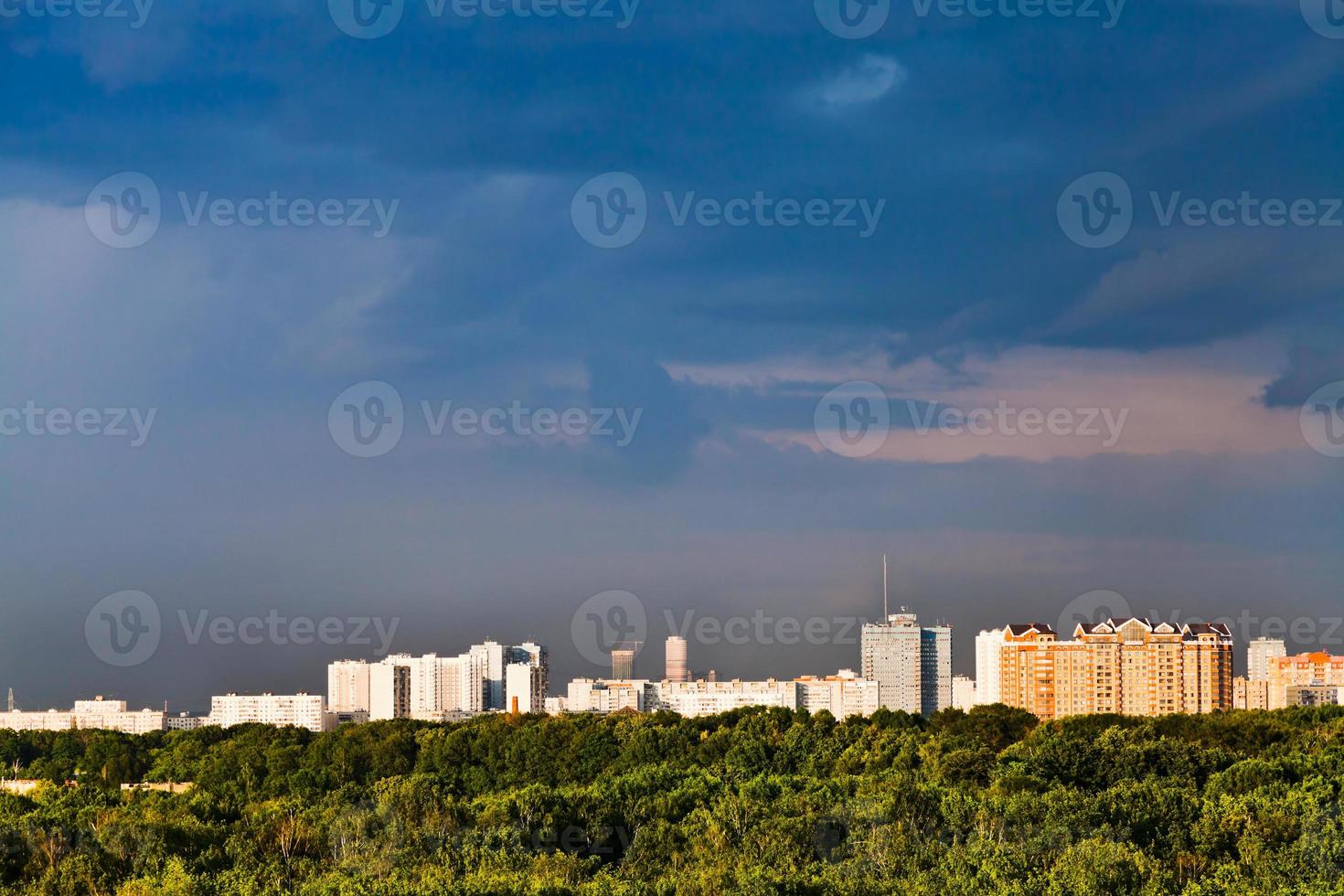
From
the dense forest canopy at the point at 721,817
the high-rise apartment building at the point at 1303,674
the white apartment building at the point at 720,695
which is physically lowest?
the white apartment building at the point at 720,695

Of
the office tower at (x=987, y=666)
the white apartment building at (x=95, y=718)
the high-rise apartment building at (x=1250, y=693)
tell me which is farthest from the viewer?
the white apartment building at (x=95, y=718)

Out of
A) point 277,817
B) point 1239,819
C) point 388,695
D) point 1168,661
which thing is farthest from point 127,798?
point 388,695

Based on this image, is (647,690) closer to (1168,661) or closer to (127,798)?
(1168,661)

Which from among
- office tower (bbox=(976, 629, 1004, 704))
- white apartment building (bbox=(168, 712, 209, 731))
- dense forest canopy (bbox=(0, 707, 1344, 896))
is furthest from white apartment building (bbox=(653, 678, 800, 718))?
dense forest canopy (bbox=(0, 707, 1344, 896))

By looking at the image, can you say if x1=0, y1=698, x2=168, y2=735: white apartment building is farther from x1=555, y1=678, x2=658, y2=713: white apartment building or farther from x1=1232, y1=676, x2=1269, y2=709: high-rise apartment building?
x1=1232, y1=676, x2=1269, y2=709: high-rise apartment building

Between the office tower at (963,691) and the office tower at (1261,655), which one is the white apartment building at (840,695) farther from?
the office tower at (1261,655)

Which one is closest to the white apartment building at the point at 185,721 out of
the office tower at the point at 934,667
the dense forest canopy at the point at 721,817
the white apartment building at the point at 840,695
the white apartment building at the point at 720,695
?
the white apartment building at the point at 720,695
